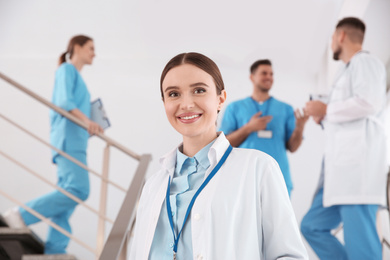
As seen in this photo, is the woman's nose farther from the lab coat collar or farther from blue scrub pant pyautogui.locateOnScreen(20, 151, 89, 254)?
blue scrub pant pyautogui.locateOnScreen(20, 151, 89, 254)

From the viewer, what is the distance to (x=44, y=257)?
1.79 metres

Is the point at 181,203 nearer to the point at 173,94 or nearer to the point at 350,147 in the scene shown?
the point at 173,94

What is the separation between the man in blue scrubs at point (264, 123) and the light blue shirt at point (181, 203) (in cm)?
127

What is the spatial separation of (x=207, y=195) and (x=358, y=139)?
4.07 ft

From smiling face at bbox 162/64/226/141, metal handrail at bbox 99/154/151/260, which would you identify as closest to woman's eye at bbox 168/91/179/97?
smiling face at bbox 162/64/226/141

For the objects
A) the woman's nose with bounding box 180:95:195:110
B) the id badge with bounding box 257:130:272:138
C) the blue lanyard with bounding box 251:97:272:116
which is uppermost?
the blue lanyard with bounding box 251:97:272:116

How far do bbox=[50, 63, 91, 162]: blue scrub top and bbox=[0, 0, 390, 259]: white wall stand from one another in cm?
152

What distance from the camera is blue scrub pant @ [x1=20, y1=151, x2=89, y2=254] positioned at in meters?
2.06

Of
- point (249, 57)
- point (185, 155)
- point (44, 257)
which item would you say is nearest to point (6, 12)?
point (249, 57)

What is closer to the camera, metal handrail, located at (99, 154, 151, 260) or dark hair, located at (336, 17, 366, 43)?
metal handrail, located at (99, 154, 151, 260)

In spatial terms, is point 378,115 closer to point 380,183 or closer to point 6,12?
point 380,183

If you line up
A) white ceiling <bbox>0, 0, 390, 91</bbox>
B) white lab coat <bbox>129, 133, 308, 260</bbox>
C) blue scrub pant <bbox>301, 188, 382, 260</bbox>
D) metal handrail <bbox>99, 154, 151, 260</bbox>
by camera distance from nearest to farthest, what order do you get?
white lab coat <bbox>129, 133, 308, 260</bbox> < metal handrail <bbox>99, 154, 151, 260</bbox> < blue scrub pant <bbox>301, 188, 382, 260</bbox> < white ceiling <bbox>0, 0, 390, 91</bbox>

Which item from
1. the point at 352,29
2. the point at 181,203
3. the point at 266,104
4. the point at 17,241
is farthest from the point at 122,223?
the point at 352,29

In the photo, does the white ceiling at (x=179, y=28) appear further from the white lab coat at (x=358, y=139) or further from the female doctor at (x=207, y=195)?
the female doctor at (x=207, y=195)
